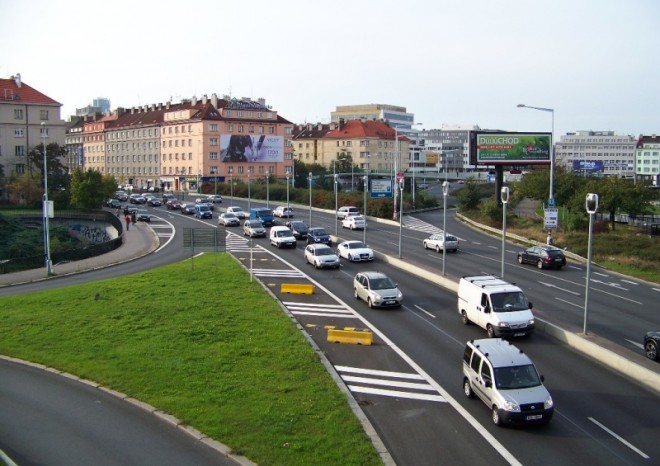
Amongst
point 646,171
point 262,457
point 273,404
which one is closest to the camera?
point 262,457

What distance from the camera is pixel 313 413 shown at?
16031 mm

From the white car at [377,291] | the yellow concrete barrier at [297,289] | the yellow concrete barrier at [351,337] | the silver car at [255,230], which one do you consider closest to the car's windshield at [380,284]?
the white car at [377,291]

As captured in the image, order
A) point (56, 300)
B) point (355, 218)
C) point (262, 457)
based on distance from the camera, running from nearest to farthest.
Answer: point (262, 457)
point (56, 300)
point (355, 218)

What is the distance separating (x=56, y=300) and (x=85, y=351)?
9479 millimetres

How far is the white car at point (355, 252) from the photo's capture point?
142 feet

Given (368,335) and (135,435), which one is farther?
(368,335)

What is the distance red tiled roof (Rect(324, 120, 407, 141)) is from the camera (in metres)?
147

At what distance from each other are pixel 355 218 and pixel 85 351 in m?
45.0

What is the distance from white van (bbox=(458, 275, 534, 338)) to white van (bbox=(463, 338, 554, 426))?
17.6ft

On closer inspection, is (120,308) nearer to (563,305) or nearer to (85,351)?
(85,351)

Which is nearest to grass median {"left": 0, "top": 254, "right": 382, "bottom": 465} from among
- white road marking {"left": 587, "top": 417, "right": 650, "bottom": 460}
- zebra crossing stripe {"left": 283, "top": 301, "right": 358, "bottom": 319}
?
zebra crossing stripe {"left": 283, "top": 301, "right": 358, "bottom": 319}

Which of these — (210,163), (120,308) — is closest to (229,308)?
(120,308)

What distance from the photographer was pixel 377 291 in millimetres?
29547

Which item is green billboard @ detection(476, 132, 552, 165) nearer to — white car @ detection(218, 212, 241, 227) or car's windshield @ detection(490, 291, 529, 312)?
white car @ detection(218, 212, 241, 227)
